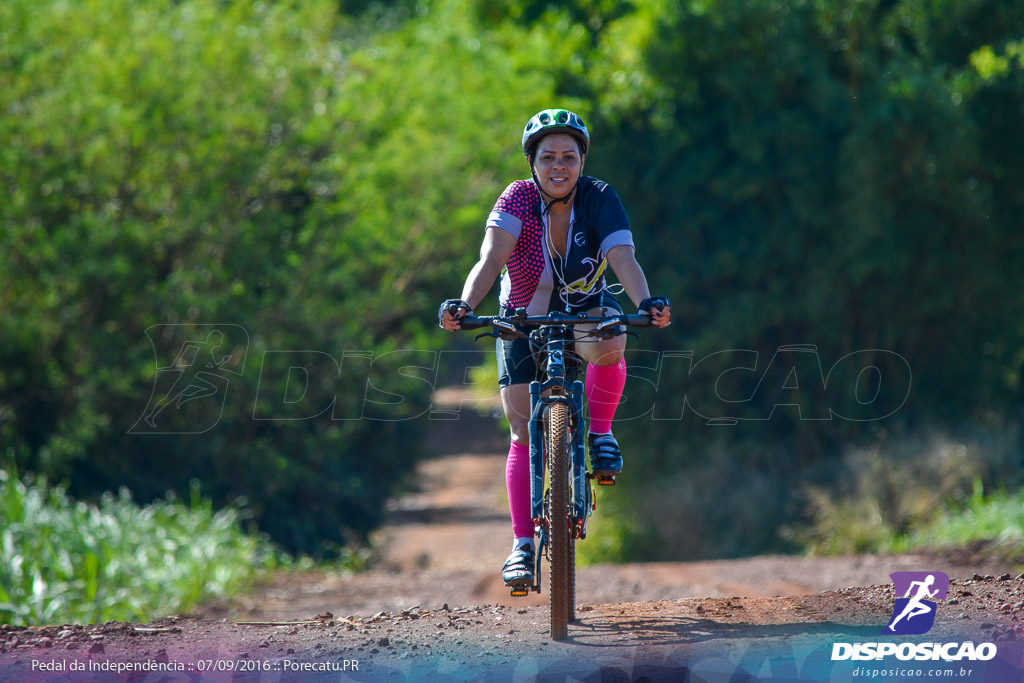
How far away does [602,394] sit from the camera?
4941mm

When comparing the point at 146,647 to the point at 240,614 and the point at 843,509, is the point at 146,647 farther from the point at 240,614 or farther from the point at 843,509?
the point at 843,509

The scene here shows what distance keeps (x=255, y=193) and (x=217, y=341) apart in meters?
2.17

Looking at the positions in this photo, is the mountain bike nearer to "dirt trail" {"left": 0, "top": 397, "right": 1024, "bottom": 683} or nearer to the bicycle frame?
the bicycle frame

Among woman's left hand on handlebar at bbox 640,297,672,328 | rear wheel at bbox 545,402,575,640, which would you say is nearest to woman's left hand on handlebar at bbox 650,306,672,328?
woman's left hand on handlebar at bbox 640,297,672,328

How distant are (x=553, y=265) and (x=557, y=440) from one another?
86 cm

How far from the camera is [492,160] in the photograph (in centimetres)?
1446

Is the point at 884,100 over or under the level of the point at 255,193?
over

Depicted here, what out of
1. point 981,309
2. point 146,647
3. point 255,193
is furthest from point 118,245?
point 981,309

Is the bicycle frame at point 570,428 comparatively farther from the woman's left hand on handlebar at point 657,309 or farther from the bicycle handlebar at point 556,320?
the woman's left hand on handlebar at point 657,309

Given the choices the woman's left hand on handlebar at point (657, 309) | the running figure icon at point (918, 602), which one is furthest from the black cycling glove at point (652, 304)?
the running figure icon at point (918, 602)

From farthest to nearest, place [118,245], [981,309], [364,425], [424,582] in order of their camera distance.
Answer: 1. [364,425]
2. [981,309]
3. [118,245]
4. [424,582]

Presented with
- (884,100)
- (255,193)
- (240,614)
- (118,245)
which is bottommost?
(240,614)

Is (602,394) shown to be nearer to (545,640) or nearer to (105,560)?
(545,640)

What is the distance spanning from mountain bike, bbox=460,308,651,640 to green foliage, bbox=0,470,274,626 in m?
3.95
